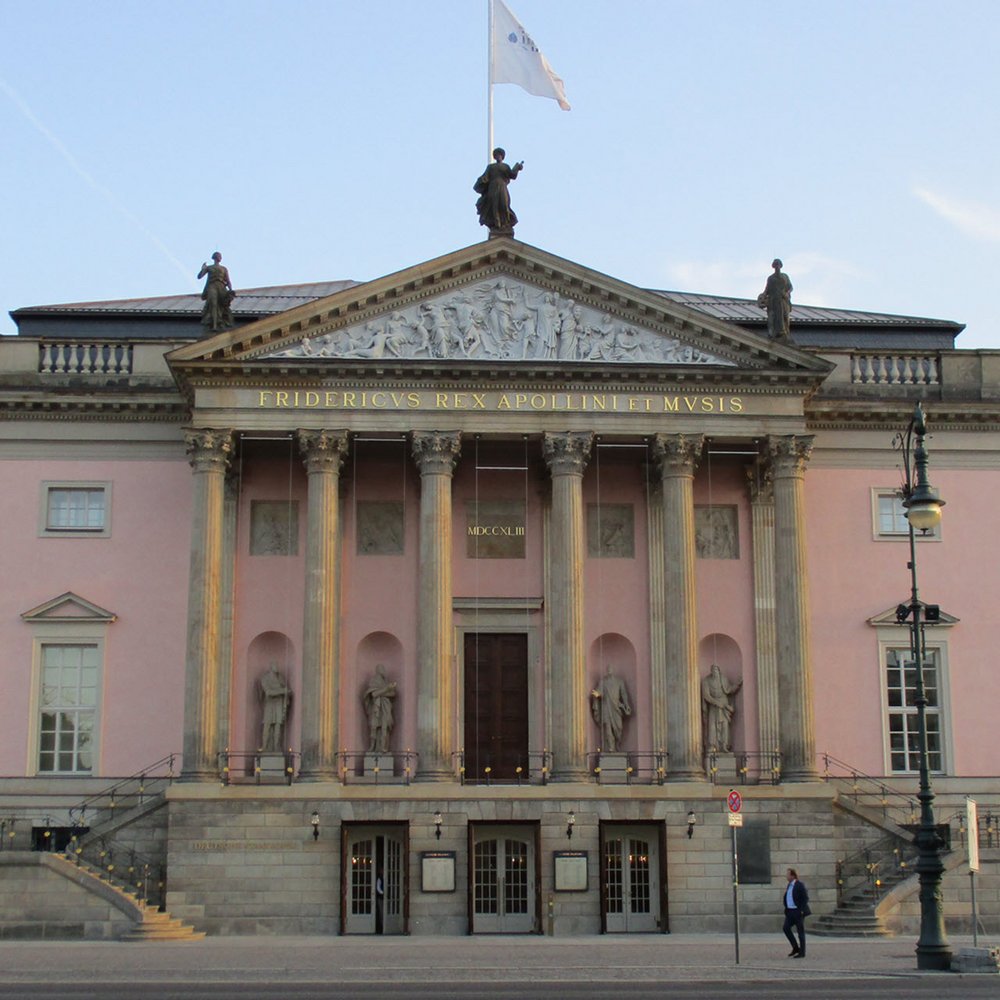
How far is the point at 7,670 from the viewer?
43094 mm

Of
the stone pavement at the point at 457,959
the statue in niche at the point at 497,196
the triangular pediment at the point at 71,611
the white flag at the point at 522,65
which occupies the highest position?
the white flag at the point at 522,65

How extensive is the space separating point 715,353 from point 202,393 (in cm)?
1316

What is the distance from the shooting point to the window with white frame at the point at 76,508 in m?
44.2

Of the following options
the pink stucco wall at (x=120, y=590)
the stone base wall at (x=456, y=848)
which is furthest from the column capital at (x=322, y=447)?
the stone base wall at (x=456, y=848)

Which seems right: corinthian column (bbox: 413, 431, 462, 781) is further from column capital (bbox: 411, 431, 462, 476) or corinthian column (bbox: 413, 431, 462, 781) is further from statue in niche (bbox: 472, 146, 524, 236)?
statue in niche (bbox: 472, 146, 524, 236)

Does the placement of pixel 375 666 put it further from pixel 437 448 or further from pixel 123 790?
pixel 123 790

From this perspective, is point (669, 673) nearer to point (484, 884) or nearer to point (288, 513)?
point (484, 884)

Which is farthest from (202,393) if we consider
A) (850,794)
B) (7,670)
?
(850,794)

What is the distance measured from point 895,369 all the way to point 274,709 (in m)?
19.6

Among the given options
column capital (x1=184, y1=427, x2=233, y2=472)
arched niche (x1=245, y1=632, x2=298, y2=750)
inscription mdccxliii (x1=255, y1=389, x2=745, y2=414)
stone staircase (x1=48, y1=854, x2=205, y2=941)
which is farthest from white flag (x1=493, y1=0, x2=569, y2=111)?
stone staircase (x1=48, y1=854, x2=205, y2=941)

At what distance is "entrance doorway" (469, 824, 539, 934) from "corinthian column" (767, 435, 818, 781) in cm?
676

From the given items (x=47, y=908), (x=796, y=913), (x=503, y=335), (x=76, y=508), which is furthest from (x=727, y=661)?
(x=47, y=908)

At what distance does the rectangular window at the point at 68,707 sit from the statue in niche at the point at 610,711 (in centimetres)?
1317

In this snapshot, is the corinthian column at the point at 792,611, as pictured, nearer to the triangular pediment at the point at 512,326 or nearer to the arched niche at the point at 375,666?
the triangular pediment at the point at 512,326
